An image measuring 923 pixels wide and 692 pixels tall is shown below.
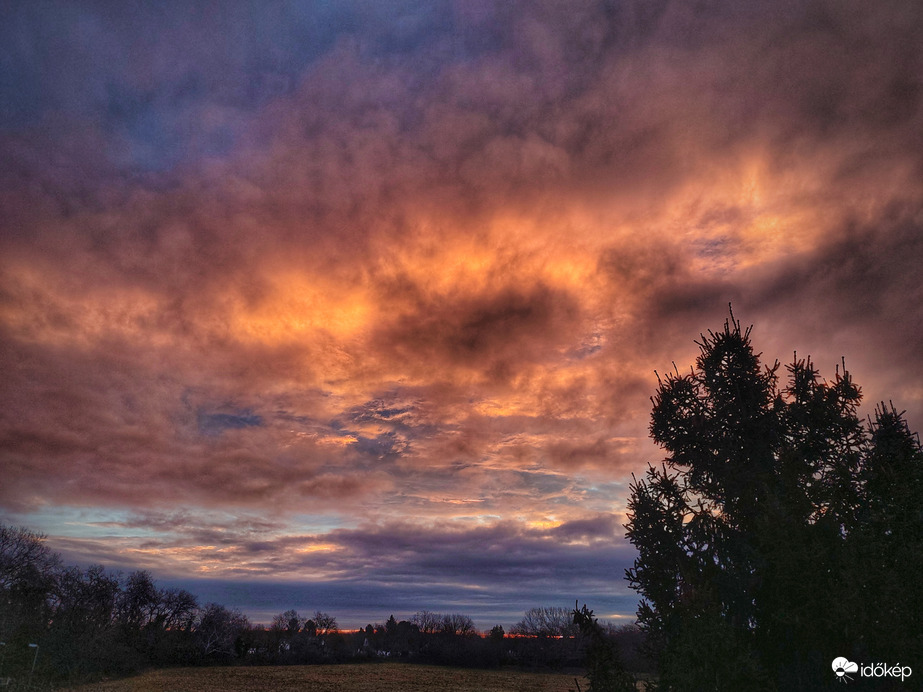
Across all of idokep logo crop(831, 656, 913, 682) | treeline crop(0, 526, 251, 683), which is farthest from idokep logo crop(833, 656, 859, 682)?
treeline crop(0, 526, 251, 683)

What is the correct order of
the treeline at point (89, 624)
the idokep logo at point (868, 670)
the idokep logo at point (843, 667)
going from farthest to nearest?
the treeline at point (89, 624)
the idokep logo at point (843, 667)
the idokep logo at point (868, 670)

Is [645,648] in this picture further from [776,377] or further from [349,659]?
[349,659]

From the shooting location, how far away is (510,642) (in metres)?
108

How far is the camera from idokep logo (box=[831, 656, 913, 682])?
9779 millimetres

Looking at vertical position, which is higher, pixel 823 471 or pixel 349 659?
pixel 823 471

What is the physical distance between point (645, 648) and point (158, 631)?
12285 centimetres

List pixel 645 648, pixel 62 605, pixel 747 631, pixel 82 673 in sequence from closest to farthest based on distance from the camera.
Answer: pixel 747 631, pixel 645 648, pixel 82 673, pixel 62 605

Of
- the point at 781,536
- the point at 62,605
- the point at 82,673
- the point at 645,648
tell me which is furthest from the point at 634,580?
the point at 62,605

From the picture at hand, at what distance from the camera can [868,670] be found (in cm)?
1034

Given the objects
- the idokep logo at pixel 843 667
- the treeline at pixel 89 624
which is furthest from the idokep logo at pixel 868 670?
the treeline at pixel 89 624

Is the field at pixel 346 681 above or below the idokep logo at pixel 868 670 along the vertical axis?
below

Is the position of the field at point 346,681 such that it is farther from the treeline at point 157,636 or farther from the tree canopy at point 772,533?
the tree canopy at point 772,533

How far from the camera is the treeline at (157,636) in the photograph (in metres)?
60.3

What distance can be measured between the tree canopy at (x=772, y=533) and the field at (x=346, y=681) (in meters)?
56.8
